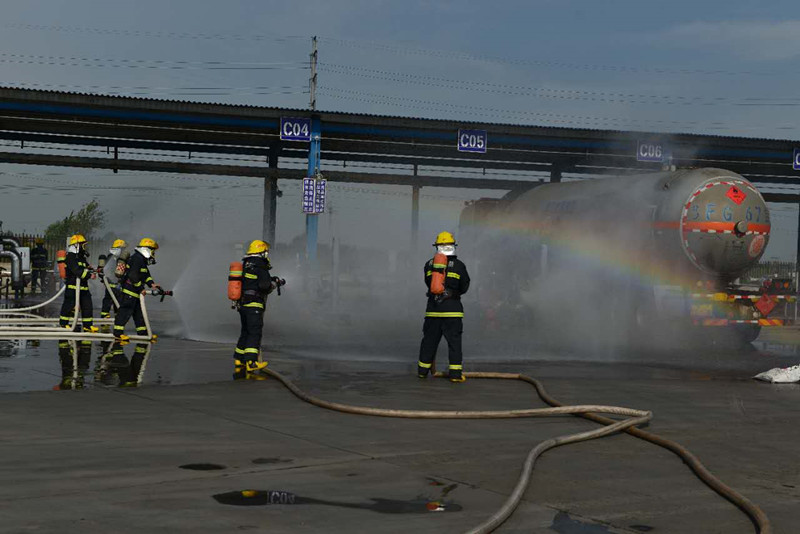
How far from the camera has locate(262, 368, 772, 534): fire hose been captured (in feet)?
18.1

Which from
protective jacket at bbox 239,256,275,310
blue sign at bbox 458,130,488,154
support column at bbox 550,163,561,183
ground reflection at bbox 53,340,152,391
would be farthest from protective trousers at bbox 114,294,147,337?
support column at bbox 550,163,561,183

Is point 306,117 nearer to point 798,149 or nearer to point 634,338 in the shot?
point 634,338

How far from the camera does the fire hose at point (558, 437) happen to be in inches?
218

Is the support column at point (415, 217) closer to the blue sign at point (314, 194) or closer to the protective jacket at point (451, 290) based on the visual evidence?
the blue sign at point (314, 194)

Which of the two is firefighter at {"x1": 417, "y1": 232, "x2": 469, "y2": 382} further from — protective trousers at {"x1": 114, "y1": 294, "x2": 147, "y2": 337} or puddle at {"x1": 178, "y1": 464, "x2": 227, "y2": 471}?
protective trousers at {"x1": 114, "y1": 294, "x2": 147, "y2": 337}

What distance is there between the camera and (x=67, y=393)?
10.1 m

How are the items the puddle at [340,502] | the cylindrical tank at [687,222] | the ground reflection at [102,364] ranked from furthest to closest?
the cylindrical tank at [687,222], the ground reflection at [102,364], the puddle at [340,502]

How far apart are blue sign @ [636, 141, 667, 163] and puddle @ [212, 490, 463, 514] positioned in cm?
2851

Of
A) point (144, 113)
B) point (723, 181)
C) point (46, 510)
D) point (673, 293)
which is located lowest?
point (46, 510)

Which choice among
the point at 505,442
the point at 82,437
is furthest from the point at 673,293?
the point at 82,437

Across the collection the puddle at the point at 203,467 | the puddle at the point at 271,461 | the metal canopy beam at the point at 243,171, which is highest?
the metal canopy beam at the point at 243,171

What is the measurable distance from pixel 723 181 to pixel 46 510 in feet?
53.4

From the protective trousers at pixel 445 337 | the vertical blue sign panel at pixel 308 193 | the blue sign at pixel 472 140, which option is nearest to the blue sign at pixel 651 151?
the blue sign at pixel 472 140

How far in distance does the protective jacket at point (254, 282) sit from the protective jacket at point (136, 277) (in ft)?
10.9
